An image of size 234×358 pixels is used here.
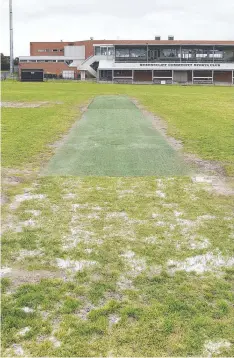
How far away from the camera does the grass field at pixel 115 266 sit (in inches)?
165

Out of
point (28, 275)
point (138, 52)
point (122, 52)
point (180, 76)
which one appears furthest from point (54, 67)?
point (28, 275)

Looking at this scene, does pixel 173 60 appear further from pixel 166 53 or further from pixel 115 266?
pixel 115 266

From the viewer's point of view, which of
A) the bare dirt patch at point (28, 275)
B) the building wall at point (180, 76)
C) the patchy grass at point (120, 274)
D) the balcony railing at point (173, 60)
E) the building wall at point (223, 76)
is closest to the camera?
the patchy grass at point (120, 274)

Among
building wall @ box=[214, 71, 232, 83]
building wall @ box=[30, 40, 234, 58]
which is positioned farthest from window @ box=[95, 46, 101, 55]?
building wall @ box=[214, 71, 232, 83]

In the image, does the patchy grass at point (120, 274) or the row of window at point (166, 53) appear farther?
the row of window at point (166, 53)

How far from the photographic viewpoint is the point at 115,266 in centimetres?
564

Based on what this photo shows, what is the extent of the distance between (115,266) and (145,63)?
71032 mm

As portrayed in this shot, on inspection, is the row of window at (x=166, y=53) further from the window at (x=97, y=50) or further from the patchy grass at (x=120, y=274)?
the patchy grass at (x=120, y=274)

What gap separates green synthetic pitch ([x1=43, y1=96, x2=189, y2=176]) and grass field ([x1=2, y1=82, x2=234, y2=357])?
63 cm

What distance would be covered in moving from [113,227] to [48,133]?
10036 mm

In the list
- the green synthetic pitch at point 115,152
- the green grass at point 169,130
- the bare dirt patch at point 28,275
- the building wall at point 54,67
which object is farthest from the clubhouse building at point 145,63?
the bare dirt patch at point 28,275

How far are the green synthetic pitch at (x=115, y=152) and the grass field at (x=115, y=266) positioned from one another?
24.7 inches

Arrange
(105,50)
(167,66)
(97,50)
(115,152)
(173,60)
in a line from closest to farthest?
(115,152), (167,66), (173,60), (105,50), (97,50)

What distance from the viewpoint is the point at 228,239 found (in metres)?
6.56
